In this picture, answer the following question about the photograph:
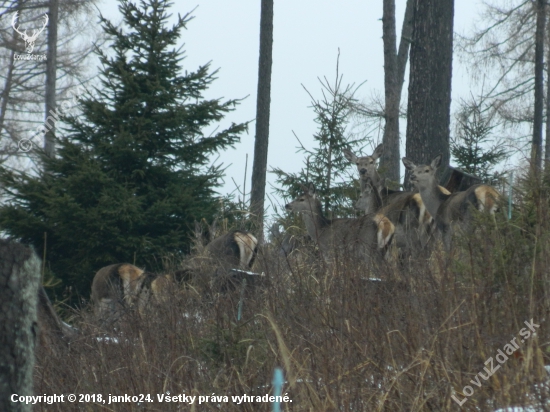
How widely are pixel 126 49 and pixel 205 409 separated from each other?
31.4 feet

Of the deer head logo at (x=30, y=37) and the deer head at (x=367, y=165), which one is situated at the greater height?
the deer head logo at (x=30, y=37)

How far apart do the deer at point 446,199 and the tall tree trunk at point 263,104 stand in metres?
6.27

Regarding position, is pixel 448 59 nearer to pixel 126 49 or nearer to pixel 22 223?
pixel 126 49

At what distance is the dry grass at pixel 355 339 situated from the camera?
14.0ft

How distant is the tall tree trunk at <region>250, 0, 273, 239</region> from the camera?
60.3 ft

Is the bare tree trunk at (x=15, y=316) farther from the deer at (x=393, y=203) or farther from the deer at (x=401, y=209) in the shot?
the deer at (x=401, y=209)

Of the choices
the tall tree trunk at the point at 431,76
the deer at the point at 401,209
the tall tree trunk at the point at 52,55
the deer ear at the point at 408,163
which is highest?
the tall tree trunk at the point at 52,55

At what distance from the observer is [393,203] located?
12320 millimetres

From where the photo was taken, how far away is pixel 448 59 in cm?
1277

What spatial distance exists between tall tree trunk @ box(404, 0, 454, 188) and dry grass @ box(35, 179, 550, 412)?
642 centimetres

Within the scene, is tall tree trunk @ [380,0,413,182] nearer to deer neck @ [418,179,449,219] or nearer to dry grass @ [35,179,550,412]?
deer neck @ [418,179,449,219]

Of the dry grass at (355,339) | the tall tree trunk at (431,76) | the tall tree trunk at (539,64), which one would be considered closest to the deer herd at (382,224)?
the tall tree trunk at (431,76)

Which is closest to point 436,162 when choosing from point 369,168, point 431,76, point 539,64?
point 431,76

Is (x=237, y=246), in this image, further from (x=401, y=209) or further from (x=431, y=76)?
(x=431, y=76)
